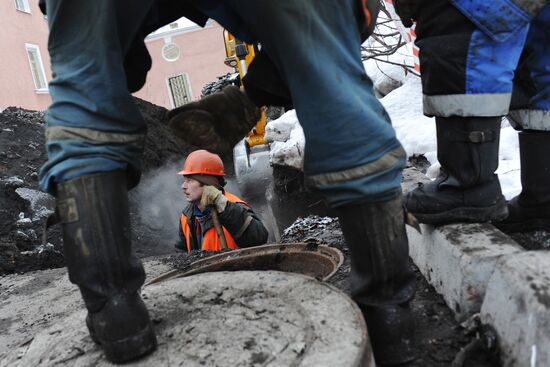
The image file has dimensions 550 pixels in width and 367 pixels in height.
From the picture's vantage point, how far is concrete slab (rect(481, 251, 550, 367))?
996 millimetres

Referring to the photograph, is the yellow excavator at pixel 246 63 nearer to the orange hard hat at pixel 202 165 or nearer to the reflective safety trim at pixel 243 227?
the orange hard hat at pixel 202 165

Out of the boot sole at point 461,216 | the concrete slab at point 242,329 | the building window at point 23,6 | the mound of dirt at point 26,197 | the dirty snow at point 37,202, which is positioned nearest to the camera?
the concrete slab at point 242,329

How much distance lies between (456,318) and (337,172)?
66cm

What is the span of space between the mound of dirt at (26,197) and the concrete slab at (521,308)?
75.5 inches

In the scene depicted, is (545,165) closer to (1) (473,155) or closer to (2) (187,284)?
(1) (473,155)

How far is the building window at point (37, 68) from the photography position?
19.2 m

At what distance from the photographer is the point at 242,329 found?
49.4 inches

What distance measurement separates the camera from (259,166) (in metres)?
7.12

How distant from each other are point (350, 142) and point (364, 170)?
0.08 meters

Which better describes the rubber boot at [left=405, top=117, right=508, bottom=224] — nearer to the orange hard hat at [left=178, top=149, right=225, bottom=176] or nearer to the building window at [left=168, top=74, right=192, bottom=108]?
the orange hard hat at [left=178, top=149, right=225, bottom=176]

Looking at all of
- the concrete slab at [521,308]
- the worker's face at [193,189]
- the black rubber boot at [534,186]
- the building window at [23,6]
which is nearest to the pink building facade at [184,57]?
the building window at [23,6]

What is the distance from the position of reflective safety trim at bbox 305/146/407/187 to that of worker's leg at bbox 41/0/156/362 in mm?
516

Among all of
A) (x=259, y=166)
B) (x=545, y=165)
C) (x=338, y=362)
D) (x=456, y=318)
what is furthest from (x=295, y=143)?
(x=338, y=362)

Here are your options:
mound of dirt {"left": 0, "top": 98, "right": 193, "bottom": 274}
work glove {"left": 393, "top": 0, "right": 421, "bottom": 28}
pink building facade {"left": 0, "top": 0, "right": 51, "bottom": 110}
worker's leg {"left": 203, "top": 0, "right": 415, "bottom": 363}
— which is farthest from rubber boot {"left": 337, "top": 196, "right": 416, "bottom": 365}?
pink building facade {"left": 0, "top": 0, "right": 51, "bottom": 110}
